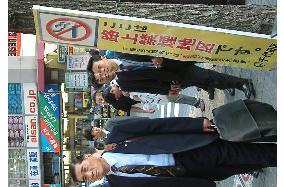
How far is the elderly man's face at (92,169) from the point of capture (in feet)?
16.3

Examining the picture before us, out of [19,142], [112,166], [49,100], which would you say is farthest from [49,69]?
[112,166]

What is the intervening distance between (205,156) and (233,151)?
12.4 inches

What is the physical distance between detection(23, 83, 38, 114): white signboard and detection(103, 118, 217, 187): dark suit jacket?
8633mm

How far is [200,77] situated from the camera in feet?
23.6

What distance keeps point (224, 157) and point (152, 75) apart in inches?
87.7

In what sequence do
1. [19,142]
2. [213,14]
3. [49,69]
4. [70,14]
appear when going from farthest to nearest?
[49,69], [19,142], [213,14], [70,14]

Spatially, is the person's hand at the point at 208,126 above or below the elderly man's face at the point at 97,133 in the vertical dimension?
above

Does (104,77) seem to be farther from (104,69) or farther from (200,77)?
(200,77)

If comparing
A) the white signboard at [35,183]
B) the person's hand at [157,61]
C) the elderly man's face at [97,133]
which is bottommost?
the white signboard at [35,183]

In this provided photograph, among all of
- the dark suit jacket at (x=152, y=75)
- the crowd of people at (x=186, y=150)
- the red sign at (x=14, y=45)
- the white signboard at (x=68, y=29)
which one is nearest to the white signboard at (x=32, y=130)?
the red sign at (x=14, y=45)

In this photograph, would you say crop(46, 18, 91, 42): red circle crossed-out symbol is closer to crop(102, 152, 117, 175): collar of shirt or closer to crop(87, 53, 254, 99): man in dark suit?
crop(102, 152, 117, 175): collar of shirt

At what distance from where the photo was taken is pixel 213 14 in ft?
16.3

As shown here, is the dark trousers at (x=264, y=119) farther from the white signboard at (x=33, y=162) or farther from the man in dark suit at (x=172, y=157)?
the white signboard at (x=33, y=162)

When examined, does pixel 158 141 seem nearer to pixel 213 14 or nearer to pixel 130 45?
pixel 130 45
